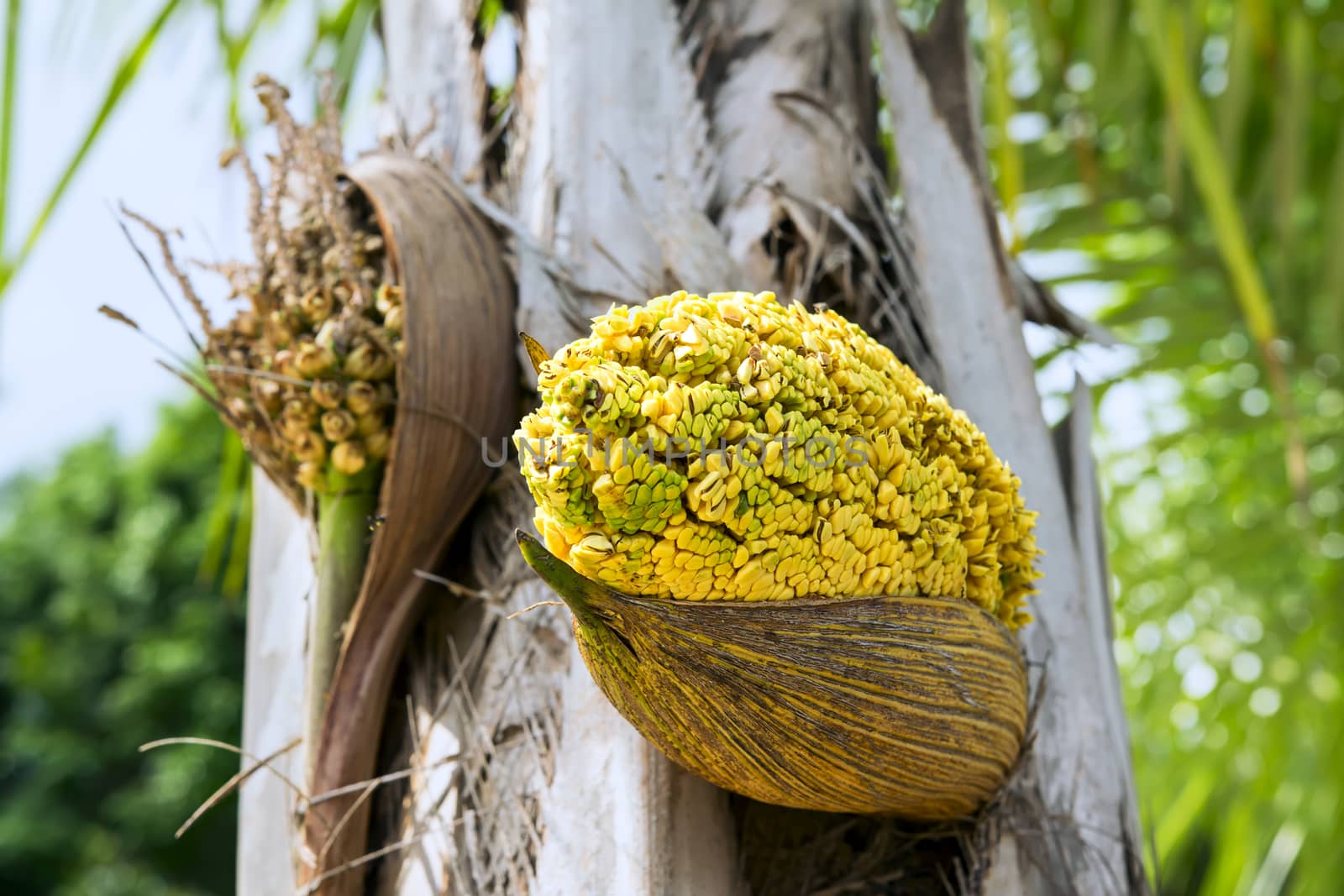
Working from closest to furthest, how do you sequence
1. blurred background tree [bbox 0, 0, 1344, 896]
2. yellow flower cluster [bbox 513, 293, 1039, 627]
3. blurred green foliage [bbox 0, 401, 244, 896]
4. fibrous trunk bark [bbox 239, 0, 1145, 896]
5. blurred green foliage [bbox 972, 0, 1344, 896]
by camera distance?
yellow flower cluster [bbox 513, 293, 1039, 627]
fibrous trunk bark [bbox 239, 0, 1145, 896]
blurred background tree [bbox 0, 0, 1344, 896]
blurred green foliage [bbox 972, 0, 1344, 896]
blurred green foliage [bbox 0, 401, 244, 896]

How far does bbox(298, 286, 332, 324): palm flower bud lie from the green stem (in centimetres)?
11

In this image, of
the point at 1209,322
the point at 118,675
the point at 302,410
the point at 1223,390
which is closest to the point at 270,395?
the point at 302,410

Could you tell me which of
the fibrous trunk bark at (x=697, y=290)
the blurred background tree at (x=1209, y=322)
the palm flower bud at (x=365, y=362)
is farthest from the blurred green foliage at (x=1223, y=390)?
the palm flower bud at (x=365, y=362)

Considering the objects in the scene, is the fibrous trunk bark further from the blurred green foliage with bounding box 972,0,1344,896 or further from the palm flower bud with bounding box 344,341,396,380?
the blurred green foliage with bounding box 972,0,1344,896

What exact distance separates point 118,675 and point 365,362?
635 cm

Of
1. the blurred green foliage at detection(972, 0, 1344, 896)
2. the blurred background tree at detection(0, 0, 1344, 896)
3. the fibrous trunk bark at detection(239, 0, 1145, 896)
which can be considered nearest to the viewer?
the fibrous trunk bark at detection(239, 0, 1145, 896)

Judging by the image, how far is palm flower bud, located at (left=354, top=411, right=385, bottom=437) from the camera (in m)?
0.70

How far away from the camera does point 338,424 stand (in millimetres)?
691

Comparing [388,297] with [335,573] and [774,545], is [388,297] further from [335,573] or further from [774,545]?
[774,545]

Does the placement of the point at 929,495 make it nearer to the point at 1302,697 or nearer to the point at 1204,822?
the point at 1302,697

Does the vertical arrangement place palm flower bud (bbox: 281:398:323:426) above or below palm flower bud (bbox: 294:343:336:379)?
below

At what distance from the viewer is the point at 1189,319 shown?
2.07 metres

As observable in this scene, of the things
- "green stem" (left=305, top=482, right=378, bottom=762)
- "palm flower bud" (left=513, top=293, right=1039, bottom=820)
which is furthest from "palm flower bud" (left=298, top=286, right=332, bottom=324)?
"palm flower bud" (left=513, top=293, right=1039, bottom=820)

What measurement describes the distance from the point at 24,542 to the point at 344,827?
6752 millimetres
